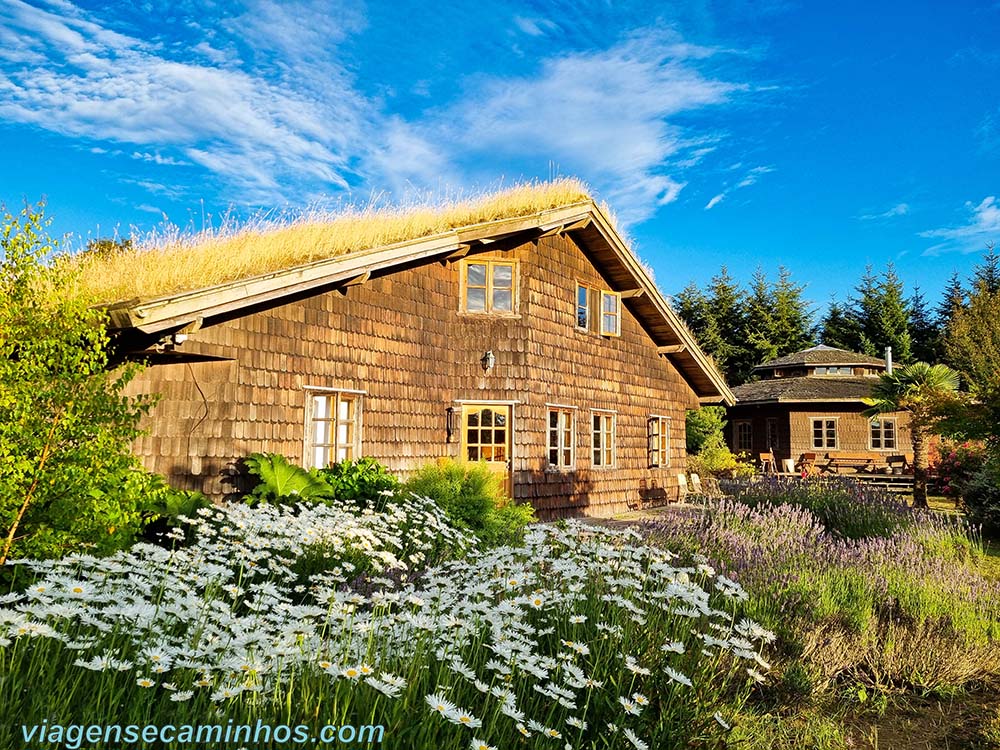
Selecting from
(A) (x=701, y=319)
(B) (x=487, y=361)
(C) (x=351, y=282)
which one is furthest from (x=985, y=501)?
(A) (x=701, y=319)

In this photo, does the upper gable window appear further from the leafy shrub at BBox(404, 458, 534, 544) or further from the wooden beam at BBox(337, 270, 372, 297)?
the leafy shrub at BBox(404, 458, 534, 544)

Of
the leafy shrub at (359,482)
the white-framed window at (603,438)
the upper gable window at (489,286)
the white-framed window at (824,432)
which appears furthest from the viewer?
the white-framed window at (824,432)

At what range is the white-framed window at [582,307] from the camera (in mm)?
17000

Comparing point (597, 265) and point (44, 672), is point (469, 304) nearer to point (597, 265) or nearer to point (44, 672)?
point (597, 265)

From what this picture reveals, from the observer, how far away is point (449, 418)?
14.1 meters

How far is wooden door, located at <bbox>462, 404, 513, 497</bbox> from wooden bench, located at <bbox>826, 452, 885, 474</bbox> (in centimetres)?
2023

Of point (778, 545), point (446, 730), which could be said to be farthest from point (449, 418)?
point (446, 730)

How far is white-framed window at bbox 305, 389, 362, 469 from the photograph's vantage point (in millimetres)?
11656

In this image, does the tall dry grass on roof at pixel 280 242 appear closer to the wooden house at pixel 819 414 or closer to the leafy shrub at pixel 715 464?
the leafy shrub at pixel 715 464

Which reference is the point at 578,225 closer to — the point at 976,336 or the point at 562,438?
the point at 562,438

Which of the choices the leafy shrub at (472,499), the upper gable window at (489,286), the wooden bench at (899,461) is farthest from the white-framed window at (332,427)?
the wooden bench at (899,461)

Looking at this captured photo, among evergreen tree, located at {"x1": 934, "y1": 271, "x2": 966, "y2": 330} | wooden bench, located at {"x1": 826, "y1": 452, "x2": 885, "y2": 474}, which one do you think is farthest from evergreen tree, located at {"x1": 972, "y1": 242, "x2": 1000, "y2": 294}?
wooden bench, located at {"x1": 826, "y1": 452, "x2": 885, "y2": 474}

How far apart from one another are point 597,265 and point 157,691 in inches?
635

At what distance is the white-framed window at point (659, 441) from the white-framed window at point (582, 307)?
4051 mm
